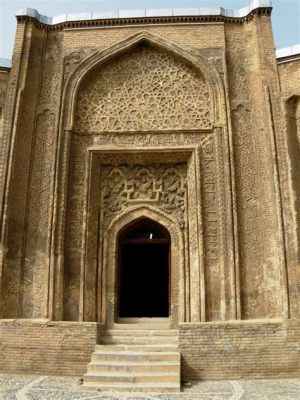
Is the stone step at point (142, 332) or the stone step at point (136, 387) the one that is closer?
the stone step at point (136, 387)

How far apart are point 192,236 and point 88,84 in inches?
158

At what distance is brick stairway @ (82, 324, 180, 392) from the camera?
561 cm

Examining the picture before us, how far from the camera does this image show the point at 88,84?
353 inches

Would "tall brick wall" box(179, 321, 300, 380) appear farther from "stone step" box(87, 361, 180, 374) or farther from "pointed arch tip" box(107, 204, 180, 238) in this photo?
"pointed arch tip" box(107, 204, 180, 238)

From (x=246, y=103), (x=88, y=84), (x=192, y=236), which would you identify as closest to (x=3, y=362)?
(x=192, y=236)

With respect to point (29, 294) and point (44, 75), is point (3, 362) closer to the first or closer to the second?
point (29, 294)

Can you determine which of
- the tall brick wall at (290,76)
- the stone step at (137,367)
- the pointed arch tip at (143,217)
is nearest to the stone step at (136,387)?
the stone step at (137,367)

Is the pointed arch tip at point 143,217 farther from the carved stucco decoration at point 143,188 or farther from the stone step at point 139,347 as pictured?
the stone step at point 139,347

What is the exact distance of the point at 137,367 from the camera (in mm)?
5898

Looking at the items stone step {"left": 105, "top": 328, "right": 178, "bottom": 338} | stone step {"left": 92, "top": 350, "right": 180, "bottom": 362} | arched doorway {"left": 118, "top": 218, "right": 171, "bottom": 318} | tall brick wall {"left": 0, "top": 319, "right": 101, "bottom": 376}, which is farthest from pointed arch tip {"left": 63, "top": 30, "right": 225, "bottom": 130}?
stone step {"left": 92, "top": 350, "right": 180, "bottom": 362}

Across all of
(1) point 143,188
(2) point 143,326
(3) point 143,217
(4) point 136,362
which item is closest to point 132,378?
(4) point 136,362

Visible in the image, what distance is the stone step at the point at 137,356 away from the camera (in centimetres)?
614

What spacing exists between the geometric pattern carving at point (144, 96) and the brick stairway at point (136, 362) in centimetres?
410

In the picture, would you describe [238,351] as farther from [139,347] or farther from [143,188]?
[143,188]
